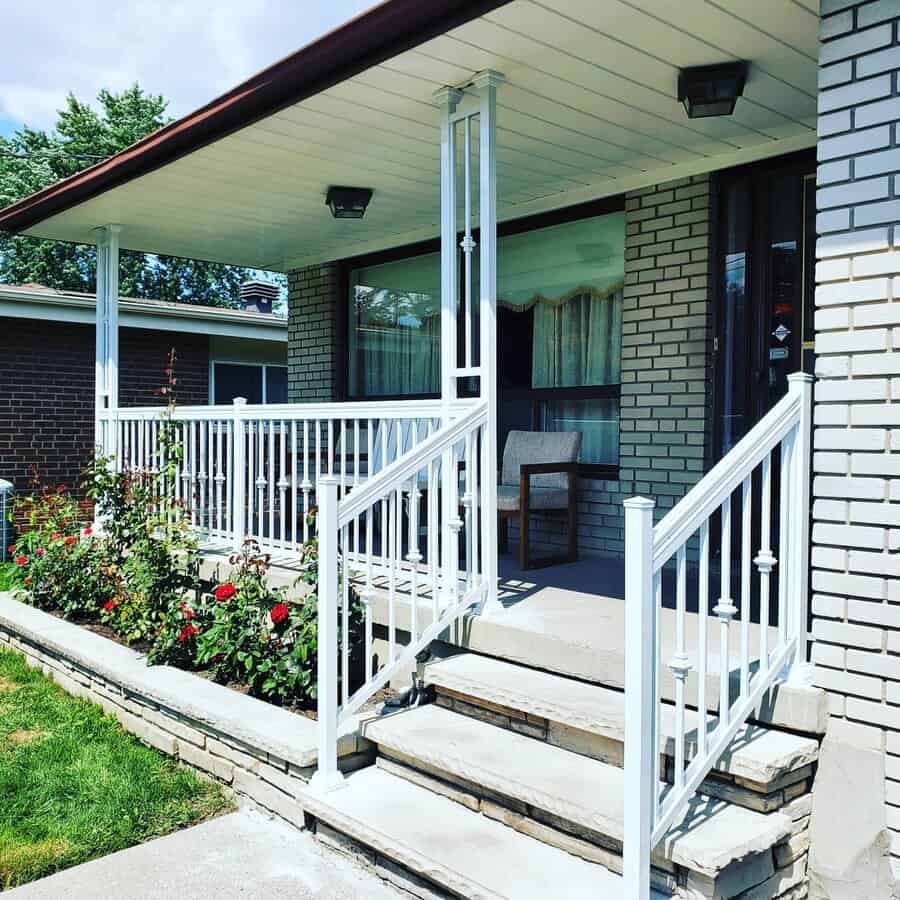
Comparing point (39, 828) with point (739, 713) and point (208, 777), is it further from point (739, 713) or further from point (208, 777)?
point (739, 713)

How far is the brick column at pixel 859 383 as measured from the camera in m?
2.62

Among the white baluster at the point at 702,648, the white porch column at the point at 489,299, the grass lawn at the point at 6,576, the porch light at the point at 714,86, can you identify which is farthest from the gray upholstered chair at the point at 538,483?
the grass lawn at the point at 6,576

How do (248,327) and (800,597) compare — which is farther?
(248,327)

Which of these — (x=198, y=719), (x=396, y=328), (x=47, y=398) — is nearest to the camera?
(x=198, y=719)

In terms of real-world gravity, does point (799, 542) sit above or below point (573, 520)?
above

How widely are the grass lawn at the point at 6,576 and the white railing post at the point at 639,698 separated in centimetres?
547

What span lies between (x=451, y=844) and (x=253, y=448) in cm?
297

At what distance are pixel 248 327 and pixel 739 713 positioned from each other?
Result: 988cm

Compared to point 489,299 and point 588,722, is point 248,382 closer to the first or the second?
point 489,299

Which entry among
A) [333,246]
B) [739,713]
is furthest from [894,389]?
[333,246]

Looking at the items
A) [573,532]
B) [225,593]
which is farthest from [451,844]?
[573,532]

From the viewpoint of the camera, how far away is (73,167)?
90.0 ft

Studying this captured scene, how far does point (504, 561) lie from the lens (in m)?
5.33

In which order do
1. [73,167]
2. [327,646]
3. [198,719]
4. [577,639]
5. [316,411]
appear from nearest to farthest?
[327,646]
[577,639]
[198,719]
[316,411]
[73,167]
